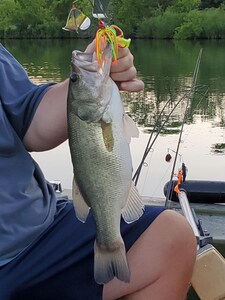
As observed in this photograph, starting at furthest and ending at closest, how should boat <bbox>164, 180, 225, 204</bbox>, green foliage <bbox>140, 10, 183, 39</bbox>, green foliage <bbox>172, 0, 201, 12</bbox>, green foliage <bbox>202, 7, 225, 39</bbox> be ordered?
green foliage <bbox>172, 0, 201, 12</bbox>, green foliage <bbox>140, 10, 183, 39</bbox>, green foliage <bbox>202, 7, 225, 39</bbox>, boat <bbox>164, 180, 225, 204</bbox>

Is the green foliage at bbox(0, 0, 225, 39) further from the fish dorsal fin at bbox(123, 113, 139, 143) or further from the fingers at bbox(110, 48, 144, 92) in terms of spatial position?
the fish dorsal fin at bbox(123, 113, 139, 143)

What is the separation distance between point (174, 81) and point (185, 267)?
17941mm

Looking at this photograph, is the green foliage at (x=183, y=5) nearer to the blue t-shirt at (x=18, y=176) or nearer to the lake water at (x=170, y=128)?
the lake water at (x=170, y=128)

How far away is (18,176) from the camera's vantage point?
2.28 meters

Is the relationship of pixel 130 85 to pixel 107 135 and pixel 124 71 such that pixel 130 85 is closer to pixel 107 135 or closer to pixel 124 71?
pixel 124 71

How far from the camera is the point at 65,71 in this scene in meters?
23.2

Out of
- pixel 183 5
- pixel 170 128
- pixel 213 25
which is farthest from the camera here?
pixel 183 5

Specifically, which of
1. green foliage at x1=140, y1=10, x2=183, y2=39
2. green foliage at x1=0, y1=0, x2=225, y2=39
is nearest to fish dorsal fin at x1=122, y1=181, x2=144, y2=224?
green foliage at x1=0, y1=0, x2=225, y2=39

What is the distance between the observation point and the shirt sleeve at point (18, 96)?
238cm

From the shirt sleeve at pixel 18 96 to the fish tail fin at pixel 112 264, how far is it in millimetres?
592

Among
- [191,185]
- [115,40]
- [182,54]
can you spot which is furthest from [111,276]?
[182,54]

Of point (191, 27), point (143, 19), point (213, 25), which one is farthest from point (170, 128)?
point (143, 19)

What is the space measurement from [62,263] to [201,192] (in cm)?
249

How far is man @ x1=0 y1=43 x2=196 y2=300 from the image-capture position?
7.30 feet
